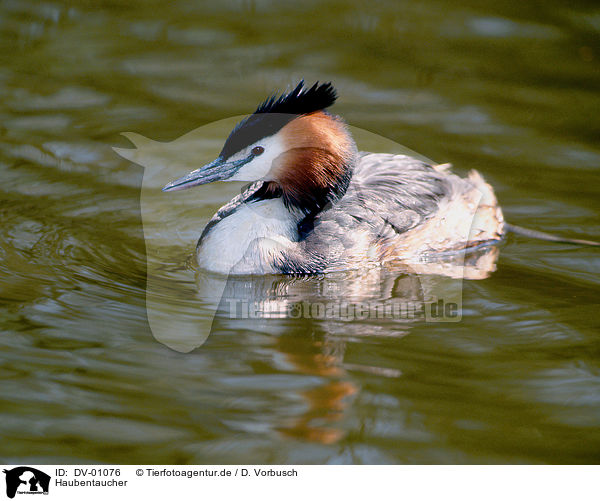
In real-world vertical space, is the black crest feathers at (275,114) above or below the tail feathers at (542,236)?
above

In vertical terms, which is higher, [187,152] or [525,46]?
[525,46]

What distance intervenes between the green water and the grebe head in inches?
24.3

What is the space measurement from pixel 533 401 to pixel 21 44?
6869 millimetres

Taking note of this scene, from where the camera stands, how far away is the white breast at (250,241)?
5617 millimetres

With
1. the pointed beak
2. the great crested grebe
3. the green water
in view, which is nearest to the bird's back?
the great crested grebe

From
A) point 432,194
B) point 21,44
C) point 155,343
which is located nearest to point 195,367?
point 155,343

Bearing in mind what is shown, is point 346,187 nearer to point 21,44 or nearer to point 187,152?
point 187,152

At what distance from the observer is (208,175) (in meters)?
5.47

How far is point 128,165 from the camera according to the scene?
7.24 m

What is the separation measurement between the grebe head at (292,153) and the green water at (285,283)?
618mm

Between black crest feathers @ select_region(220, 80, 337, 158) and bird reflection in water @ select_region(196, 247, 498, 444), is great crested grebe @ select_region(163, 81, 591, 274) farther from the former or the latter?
bird reflection in water @ select_region(196, 247, 498, 444)

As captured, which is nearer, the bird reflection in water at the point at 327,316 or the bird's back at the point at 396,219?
the bird reflection in water at the point at 327,316
